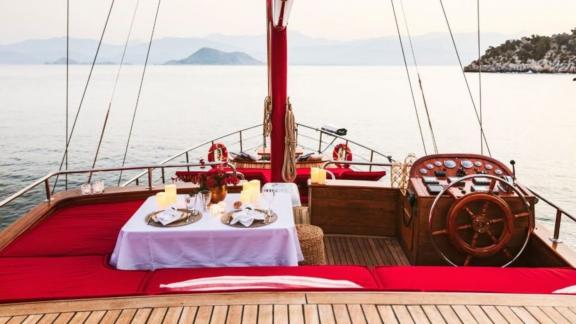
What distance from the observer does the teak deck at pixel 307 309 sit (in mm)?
2223

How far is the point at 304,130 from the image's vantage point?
30766 mm

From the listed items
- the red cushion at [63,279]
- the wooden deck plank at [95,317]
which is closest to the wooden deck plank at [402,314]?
the red cushion at [63,279]

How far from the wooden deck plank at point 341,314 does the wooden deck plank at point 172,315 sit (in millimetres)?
881

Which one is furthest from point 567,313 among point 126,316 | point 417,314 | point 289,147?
point 289,147

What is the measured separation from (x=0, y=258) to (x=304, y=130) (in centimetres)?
2795

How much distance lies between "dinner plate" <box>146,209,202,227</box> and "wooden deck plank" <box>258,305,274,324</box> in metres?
1.04

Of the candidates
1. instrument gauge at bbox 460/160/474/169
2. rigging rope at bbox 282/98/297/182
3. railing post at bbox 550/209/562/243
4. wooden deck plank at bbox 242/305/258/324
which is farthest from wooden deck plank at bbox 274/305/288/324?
instrument gauge at bbox 460/160/474/169

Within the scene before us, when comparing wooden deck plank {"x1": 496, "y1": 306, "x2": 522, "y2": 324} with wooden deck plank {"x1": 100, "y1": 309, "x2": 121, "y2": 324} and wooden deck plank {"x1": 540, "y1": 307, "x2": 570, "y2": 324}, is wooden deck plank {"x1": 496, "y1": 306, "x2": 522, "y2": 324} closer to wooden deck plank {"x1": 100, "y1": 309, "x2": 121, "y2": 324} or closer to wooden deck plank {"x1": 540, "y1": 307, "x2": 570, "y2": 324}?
wooden deck plank {"x1": 540, "y1": 307, "x2": 570, "y2": 324}

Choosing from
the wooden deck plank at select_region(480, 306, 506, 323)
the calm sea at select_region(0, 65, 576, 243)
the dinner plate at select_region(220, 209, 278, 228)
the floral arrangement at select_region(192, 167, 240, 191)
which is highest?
the floral arrangement at select_region(192, 167, 240, 191)

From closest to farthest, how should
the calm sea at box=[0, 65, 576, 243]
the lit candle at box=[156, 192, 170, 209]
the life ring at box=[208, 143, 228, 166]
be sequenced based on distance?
the lit candle at box=[156, 192, 170, 209]
the life ring at box=[208, 143, 228, 166]
the calm sea at box=[0, 65, 576, 243]

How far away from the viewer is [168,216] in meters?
3.10

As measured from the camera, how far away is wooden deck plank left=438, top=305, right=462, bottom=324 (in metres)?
2.22

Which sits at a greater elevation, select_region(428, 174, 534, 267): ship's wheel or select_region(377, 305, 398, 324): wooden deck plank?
select_region(428, 174, 534, 267): ship's wheel

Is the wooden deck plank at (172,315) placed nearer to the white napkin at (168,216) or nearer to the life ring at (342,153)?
the white napkin at (168,216)
